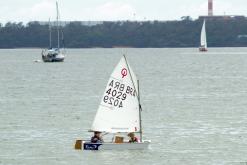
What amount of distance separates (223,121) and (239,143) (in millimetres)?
12524

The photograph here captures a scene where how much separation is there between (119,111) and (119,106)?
27 centimetres

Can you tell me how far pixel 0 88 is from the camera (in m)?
121

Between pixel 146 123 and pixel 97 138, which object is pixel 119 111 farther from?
pixel 146 123

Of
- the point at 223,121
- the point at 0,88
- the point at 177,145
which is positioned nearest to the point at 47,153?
the point at 177,145

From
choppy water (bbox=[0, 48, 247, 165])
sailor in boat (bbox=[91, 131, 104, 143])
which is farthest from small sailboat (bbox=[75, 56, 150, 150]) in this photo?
choppy water (bbox=[0, 48, 247, 165])

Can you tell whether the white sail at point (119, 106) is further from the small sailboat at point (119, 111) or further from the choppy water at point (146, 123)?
the choppy water at point (146, 123)

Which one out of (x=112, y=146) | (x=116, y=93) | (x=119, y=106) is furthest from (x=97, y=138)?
(x=116, y=93)

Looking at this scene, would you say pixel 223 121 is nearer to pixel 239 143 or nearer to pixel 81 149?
pixel 239 143

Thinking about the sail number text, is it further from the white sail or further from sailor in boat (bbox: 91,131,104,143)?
sailor in boat (bbox: 91,131,104,143)

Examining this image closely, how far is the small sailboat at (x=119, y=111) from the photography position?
58.8 metres

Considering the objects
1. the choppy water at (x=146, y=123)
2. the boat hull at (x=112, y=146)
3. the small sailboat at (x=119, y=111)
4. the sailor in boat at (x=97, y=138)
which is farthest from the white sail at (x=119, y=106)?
the choppy water at (x=146, y=123)

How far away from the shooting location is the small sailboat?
5881 cm

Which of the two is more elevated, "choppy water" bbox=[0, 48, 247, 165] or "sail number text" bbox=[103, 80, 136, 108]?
"sail number text" bbox=[103, 80, 136, 108]

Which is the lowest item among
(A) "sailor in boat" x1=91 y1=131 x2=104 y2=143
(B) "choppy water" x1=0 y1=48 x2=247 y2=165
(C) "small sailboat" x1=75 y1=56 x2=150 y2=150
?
(B) "choppy water" x1=0 y1=48 x2=247 y2=165
